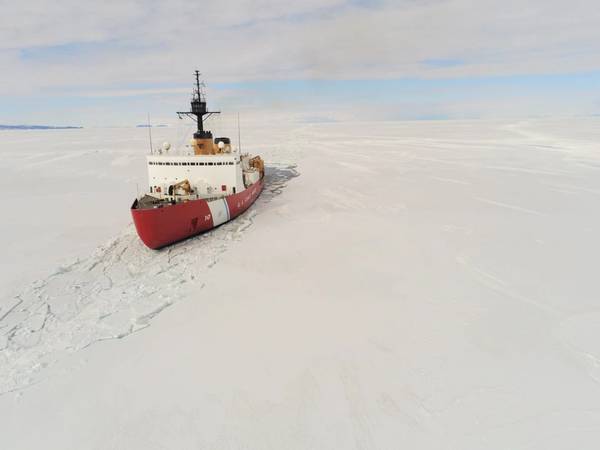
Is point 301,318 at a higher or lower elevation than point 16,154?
lower

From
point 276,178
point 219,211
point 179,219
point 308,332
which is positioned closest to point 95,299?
point 179,219

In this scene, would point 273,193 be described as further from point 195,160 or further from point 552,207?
point 552,207

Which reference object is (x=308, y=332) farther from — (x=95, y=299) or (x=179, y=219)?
(x=179, y=219)

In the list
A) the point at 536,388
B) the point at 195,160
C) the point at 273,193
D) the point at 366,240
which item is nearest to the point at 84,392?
the point at 536,388

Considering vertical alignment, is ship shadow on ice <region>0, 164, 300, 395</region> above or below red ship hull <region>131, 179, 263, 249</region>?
below

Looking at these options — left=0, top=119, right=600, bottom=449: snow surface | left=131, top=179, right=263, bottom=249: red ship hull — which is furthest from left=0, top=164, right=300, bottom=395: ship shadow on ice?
left=131, top=179, right=263, bottom=249: red ship hull

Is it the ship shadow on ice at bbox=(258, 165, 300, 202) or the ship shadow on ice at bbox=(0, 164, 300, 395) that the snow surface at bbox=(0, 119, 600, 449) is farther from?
the ship shadow on ice at bbox=(258, 165, 300, 202)
